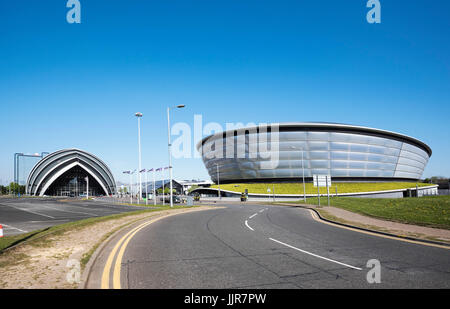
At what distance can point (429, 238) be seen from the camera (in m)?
10.0

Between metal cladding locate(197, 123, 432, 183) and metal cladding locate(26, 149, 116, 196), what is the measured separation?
5969 centimetres

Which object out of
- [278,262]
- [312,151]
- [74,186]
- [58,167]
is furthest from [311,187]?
[74,186]

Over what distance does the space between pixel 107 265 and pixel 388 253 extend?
751 centimetres

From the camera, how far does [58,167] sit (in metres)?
115

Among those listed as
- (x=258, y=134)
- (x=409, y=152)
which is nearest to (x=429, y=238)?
(x=258, y=134)

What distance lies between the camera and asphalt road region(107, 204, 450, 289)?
559cm

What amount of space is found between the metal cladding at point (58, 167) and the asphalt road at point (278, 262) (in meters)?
116

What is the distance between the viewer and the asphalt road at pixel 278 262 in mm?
5586

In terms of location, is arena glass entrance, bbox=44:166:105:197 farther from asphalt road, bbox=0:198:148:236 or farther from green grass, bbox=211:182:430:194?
asphalt road, bbox=0:198:148:236

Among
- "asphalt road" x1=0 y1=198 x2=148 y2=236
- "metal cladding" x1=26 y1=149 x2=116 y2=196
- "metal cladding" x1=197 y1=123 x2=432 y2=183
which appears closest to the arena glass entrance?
"metal cladding" x1=26 y1=149 x2=116 y2=196

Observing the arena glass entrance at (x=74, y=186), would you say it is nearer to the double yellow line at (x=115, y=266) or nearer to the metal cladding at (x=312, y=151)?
the metal cladding at (x=312, y=151)

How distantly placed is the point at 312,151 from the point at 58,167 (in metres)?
96.2
